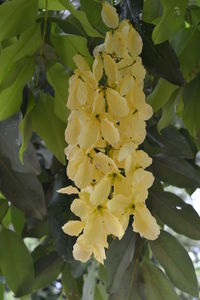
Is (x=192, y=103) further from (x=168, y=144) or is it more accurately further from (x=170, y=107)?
(x=168, y=144)

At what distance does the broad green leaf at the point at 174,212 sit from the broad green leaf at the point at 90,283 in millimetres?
170

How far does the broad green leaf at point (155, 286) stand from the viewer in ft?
2.56

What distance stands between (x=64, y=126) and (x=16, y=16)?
164 mm

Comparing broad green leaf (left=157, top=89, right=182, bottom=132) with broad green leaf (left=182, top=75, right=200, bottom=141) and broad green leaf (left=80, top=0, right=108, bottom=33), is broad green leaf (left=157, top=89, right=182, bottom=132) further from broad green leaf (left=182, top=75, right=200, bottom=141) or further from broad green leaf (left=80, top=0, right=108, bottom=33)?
broad green leaf (left=80, top=0, right=108, bottom=33)

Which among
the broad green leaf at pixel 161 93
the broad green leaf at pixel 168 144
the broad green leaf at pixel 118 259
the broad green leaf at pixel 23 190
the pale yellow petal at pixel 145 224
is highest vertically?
the pale yellow petal at pixel 145 224

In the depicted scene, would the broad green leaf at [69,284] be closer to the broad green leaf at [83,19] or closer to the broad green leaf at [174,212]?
the broad green leaf at [174,212]

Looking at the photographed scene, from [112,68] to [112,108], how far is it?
40mm

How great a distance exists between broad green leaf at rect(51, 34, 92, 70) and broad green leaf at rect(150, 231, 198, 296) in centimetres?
28

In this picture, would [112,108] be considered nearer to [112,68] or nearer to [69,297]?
[112,68]

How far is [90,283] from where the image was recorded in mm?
891

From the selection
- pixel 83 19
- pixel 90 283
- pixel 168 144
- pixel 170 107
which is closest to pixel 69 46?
pixel 83 19

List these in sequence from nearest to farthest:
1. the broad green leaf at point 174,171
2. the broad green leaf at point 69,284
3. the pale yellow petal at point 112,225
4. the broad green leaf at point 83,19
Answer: the pale yellow petal at point 112,225 → the broad green leaf at point 83,19 → the broad green leaf at point 174,171 → the broad green leaf at point 69,284

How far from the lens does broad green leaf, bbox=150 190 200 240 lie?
78 cm

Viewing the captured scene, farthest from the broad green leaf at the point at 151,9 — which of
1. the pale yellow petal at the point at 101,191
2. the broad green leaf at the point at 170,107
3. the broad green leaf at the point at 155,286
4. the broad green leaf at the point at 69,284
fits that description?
the broad green leaf at the point at 69,284
